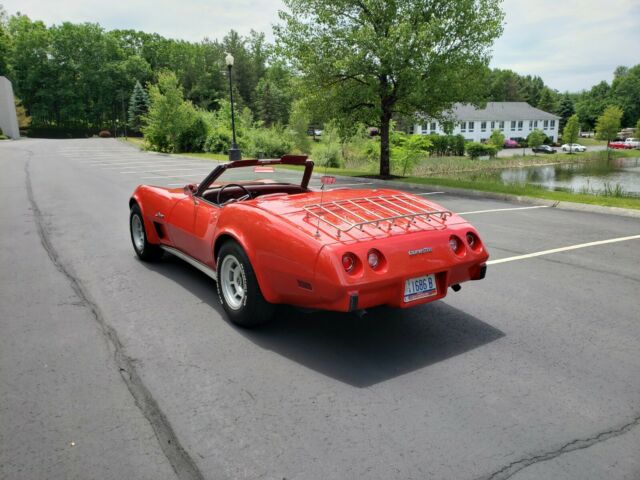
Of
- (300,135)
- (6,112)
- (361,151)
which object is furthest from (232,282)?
(6,112)

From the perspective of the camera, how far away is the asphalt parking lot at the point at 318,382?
2.52 metres

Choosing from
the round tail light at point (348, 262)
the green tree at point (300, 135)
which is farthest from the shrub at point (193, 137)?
the round tail light at point (348, 262)

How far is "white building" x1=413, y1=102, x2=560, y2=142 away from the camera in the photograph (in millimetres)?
77438

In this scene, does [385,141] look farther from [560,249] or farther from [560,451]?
[560,451]

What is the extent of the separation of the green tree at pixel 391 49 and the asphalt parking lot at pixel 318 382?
11550mm

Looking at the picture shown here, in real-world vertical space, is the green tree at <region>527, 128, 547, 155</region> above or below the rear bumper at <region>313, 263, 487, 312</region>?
above

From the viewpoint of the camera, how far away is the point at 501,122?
80.8 m

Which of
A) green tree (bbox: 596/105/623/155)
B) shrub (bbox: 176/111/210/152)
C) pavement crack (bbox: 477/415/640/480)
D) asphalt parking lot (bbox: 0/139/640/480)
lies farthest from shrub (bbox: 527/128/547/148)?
pavement crack (bbox: 477/415/640/480)

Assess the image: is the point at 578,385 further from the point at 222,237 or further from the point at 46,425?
the point at 46,425

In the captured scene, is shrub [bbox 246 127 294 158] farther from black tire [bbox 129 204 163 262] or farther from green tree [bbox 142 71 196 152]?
black tire [bbox 129 204 163 262]

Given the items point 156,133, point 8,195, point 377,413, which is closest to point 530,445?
point 377,413

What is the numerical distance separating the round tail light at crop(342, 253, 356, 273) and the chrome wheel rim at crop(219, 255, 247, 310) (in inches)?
42.9

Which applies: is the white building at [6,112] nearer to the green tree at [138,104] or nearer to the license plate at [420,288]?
the green tree at [138,104]

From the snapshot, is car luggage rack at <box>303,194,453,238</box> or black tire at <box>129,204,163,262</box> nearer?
car luggage rack at <box>303,194,453,238</box>
